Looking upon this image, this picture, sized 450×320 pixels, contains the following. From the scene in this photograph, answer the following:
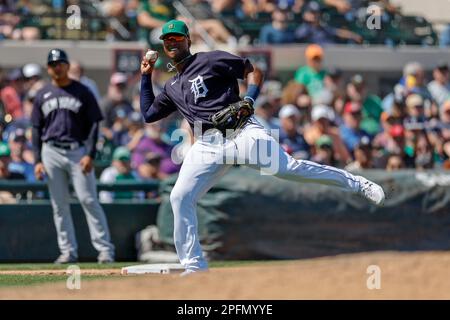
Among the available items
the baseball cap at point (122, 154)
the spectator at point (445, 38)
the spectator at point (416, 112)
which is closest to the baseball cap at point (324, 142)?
the spectator at point (416, 112)

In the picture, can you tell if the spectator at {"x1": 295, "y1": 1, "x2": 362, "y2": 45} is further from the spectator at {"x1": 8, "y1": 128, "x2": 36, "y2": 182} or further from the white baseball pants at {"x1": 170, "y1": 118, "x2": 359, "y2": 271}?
the white baseball pants at {"x1": 170, "y1": 118, "x2": 359, "y2": 271}

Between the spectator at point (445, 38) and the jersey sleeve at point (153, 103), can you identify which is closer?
the jersey sleeve at point (153, 103)

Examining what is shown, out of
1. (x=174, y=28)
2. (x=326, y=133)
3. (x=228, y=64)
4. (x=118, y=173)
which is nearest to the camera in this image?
(x=174, y=28)

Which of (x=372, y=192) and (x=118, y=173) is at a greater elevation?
(x=372, y=192)

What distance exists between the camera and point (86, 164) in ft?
37.8

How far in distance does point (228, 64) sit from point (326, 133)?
220 inches

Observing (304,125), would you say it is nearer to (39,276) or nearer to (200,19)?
(200,19)

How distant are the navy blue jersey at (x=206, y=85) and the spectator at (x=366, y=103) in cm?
694

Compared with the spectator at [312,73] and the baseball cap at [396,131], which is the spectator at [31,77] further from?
the baseball cap at [396,131]

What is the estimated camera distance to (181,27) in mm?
8789

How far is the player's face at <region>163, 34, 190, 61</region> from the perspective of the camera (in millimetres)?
8852

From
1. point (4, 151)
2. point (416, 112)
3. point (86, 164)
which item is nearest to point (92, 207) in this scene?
point (86, 164)

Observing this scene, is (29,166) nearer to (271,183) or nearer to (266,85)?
(271,183)

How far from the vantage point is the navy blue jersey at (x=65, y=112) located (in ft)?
38.1
